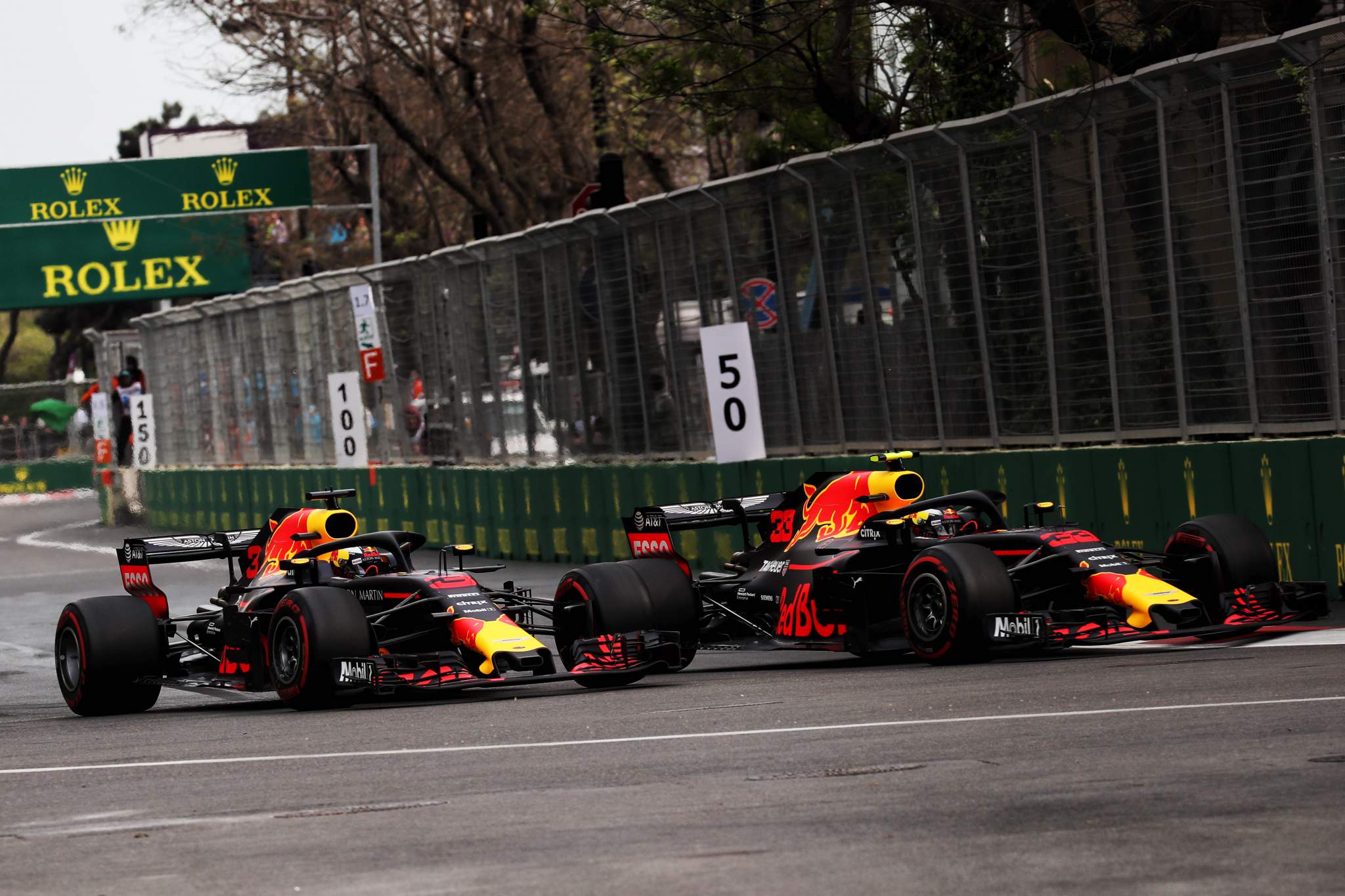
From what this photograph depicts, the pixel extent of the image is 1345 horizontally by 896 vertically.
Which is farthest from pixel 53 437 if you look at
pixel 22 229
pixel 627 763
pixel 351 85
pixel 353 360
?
pixel 627 763

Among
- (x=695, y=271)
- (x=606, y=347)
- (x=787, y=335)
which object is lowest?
(x=787, y=335)

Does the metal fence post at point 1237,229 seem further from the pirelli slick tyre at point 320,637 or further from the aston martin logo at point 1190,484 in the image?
the pirelli slick tyre at point 320,637

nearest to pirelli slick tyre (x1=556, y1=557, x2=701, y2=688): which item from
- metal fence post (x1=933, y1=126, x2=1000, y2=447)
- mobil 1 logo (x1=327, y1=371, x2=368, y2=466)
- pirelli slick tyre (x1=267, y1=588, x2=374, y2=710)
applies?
pirelli slick tyre (x1=267, y1=588, x2=374, y2=710)

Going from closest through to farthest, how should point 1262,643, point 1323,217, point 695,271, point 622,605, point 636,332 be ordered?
1. point 1262,643
2. point 622,605
3. point 1323,217
4. point 695,271
5. point 636,332

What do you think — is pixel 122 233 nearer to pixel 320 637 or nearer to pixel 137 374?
pixel 137 374

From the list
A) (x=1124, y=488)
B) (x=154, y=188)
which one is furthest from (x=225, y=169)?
(x=1124, y=488)

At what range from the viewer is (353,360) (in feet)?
94.1

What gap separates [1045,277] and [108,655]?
7.11m

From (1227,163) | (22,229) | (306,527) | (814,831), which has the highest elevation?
(22,229)

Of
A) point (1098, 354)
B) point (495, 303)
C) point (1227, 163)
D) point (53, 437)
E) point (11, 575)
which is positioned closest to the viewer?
point (1227, 163)

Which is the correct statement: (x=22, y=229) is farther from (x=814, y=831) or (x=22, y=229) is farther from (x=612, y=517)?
(x=814, y=831)

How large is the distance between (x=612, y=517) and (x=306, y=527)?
922cm

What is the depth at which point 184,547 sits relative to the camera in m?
13.8

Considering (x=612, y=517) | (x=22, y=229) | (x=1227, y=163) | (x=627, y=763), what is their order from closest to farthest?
(x=627, y=763) < (x=1227, y=163) < (x=612, y=517) < (x=22, y=229)
